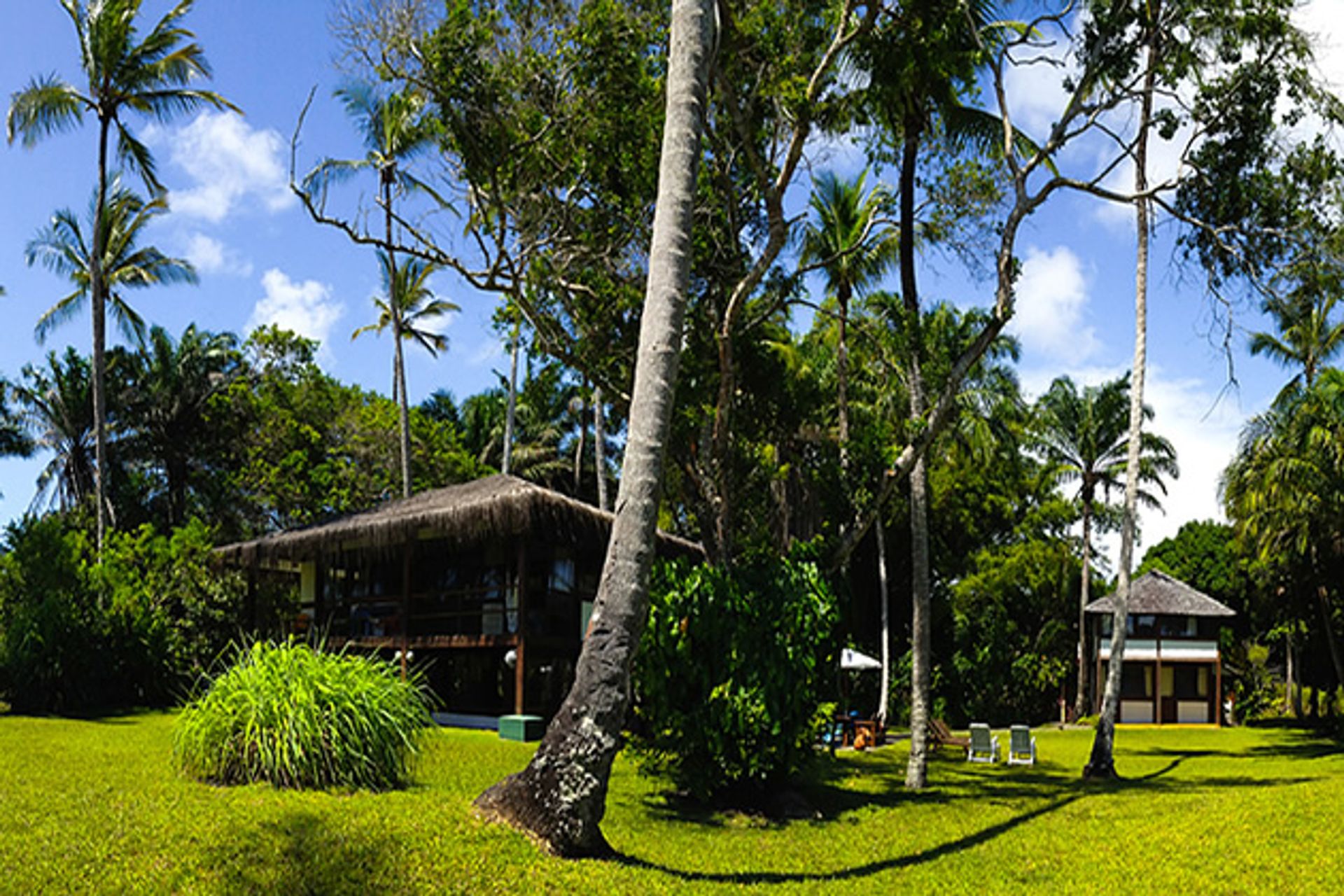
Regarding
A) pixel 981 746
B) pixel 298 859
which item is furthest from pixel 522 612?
pixel 298 859

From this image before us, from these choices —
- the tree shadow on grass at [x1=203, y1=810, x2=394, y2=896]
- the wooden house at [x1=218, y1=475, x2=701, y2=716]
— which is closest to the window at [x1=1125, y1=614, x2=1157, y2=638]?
the wooden house at [x1=218, y1=475, x2=701, y2=716]

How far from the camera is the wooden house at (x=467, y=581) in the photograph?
1992 centimetres

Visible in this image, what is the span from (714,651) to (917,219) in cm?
Answer: 807

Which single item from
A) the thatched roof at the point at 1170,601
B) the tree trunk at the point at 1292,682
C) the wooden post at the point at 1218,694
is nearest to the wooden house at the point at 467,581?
the thatched roof at the point at 1170,601

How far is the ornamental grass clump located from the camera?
→ 9570 millimetres

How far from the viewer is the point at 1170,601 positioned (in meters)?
39.1

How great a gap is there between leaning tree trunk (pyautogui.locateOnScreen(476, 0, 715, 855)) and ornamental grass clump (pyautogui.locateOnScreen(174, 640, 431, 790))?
61.3 inches

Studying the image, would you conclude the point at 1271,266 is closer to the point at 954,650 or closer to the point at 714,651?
the point at 714,651

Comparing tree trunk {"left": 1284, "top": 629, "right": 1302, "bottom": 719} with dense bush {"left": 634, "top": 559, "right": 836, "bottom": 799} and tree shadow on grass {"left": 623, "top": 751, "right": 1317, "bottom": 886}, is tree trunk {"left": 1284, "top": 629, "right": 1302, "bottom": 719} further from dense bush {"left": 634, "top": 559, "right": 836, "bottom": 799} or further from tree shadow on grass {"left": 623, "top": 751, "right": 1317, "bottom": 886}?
dense bush {"left": 634, "top": 559, "right": 836, "bottom": 799}

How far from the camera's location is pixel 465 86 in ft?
45.4

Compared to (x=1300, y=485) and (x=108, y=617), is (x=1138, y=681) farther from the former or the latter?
(x=108, y=617)

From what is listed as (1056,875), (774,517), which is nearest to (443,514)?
(1056,875)

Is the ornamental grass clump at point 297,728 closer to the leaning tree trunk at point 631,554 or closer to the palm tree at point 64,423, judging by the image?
the leaning tree trunk at point 631,554

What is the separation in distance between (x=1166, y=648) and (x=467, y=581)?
2719 centimetres
